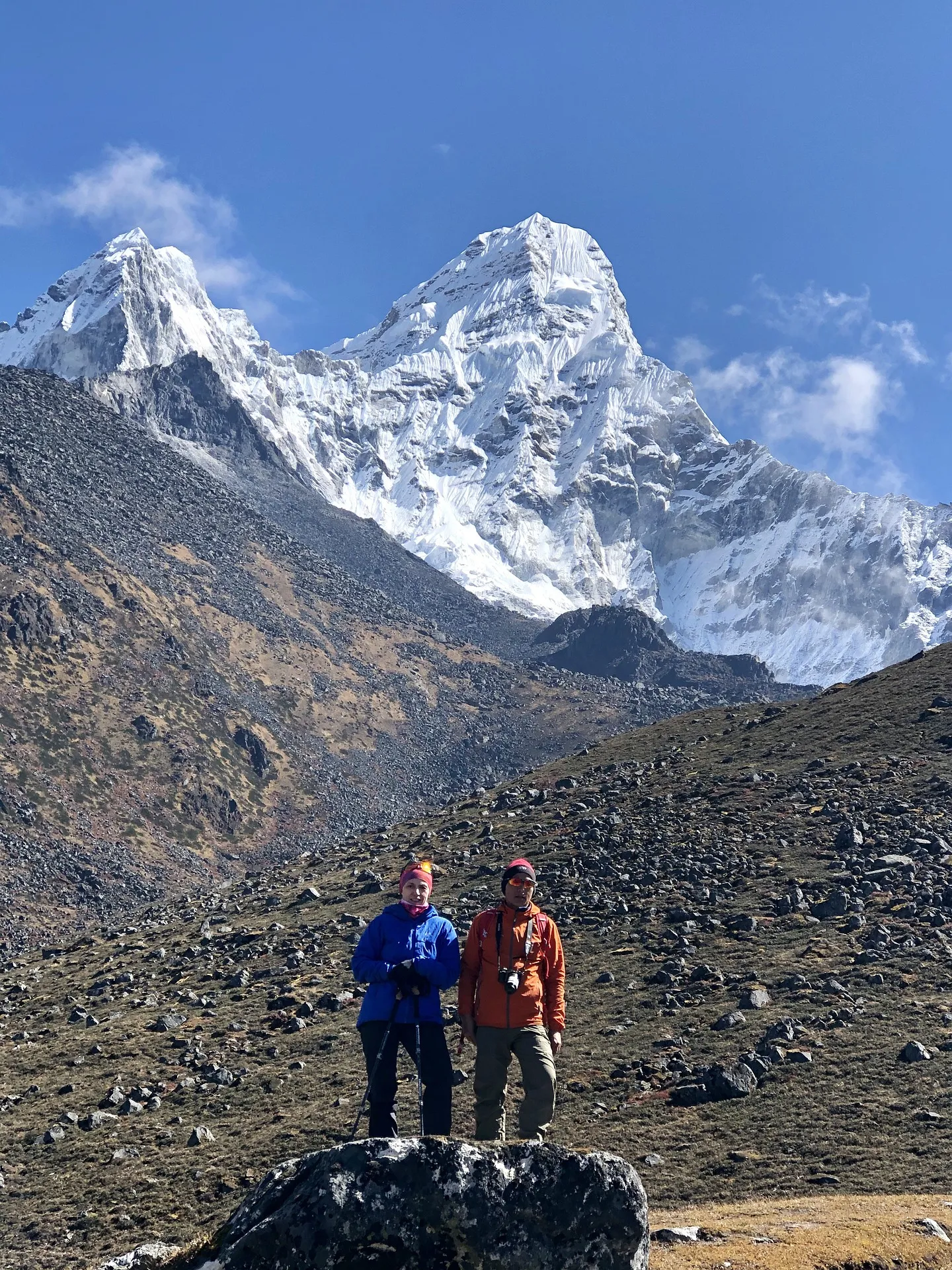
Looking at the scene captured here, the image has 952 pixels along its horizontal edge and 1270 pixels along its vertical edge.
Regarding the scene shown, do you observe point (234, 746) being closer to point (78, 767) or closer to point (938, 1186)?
point (78, 767)

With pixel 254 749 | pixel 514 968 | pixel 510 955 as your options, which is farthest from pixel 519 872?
pixel 254 749

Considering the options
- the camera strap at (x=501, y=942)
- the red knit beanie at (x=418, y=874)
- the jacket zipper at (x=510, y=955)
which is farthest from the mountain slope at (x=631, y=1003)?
the red knit beanie at (x=418, y=874)

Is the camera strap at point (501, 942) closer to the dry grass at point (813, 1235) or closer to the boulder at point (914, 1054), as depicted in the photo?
the dry grass at point (813, 1235)

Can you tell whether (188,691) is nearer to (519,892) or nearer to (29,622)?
(29,622)

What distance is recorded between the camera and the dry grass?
1174 cm

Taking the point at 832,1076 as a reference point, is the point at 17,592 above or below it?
above

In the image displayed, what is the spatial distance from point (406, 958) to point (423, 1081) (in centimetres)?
134

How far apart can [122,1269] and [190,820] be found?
3822 inches

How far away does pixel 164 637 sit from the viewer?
126 m

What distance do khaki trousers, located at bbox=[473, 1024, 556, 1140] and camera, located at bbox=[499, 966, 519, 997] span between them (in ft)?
1.43

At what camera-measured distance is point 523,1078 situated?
12742mm

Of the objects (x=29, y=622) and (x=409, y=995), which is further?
(x=29, y=622)

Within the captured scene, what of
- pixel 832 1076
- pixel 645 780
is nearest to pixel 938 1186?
pixel 832 1076

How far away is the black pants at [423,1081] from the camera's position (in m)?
13.3
